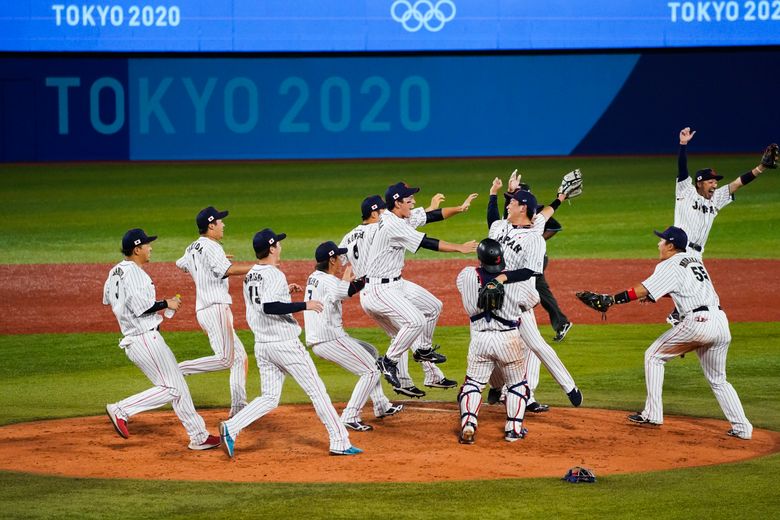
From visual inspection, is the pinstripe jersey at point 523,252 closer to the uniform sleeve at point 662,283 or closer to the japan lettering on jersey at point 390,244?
the japan lettering on jersey at point 390,244

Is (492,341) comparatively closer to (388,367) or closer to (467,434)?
(467,434)

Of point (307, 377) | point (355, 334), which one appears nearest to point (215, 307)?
point (307, 377)

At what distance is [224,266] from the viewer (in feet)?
Answer: 30.7

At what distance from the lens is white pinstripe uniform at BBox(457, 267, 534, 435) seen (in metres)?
8.70

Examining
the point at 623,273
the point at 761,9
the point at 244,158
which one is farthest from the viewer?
the point at 244,158

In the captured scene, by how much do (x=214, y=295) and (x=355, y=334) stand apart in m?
4.41

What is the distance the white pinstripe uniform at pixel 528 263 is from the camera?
8945 millimetres

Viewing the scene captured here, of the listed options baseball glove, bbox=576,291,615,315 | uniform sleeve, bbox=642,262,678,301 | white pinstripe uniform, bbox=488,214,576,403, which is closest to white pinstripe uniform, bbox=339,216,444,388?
white pinstripe uniform, bbox=488,214,576,403

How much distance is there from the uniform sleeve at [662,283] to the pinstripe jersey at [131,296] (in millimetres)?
3507

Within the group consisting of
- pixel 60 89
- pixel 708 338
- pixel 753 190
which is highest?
pixel 60 89

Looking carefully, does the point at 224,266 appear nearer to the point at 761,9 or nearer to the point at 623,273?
the point at 623,273

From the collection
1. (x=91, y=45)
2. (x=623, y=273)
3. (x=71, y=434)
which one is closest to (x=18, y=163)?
(x=91, y=45)

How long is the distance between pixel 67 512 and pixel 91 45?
66.1 feet

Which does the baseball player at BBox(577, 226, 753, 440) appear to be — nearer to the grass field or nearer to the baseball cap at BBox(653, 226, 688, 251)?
the baseball cap at BBox(653, 226, 688, 251)
